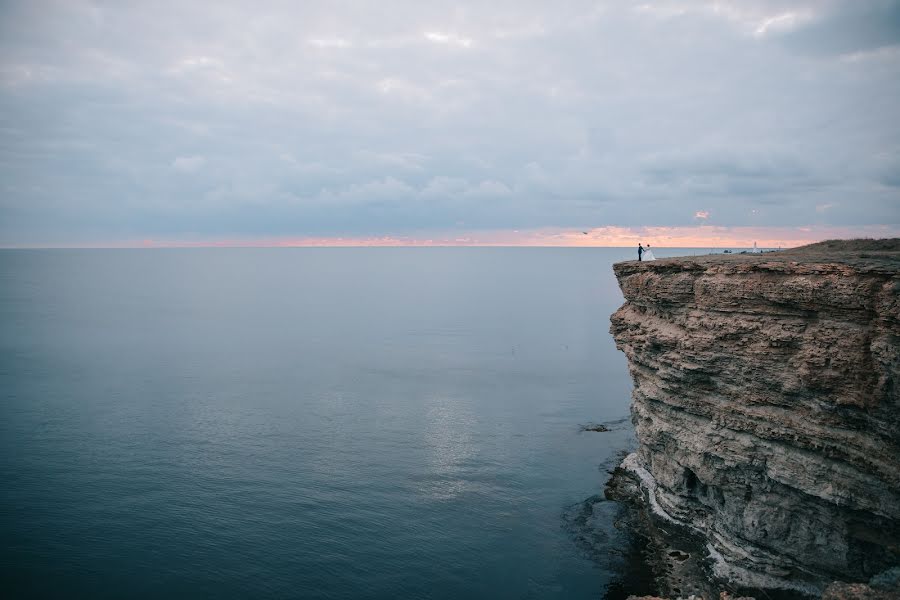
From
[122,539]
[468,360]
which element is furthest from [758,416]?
[468,360]

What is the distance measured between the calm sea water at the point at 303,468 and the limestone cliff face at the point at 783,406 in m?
→ 10.0

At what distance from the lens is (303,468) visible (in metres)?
54.7

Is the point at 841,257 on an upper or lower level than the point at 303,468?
upper

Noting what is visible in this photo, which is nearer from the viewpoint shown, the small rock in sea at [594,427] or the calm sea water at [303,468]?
the calm sea water at [303,468]

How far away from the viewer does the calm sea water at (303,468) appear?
37594mm

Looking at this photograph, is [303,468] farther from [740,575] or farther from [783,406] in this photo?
[783,406]

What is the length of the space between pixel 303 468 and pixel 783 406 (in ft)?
145

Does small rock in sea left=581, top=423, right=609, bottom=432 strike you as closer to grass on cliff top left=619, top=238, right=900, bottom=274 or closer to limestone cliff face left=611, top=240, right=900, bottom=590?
limestone cliff face left=611, top=240, right=900, bottom=590

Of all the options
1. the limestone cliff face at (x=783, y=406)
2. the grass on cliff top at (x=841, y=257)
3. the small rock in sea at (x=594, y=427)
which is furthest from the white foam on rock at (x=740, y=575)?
the small rock in sea at (x=594, y=427)

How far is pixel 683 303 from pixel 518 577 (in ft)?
76.0

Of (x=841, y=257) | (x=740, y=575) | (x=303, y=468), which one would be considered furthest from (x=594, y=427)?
(x=841, y=257)

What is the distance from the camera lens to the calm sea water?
123ft

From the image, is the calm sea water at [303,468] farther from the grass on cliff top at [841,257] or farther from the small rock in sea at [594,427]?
the grass on cliff top at [841,257]

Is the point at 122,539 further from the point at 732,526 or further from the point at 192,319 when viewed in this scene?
the point at 192,319
